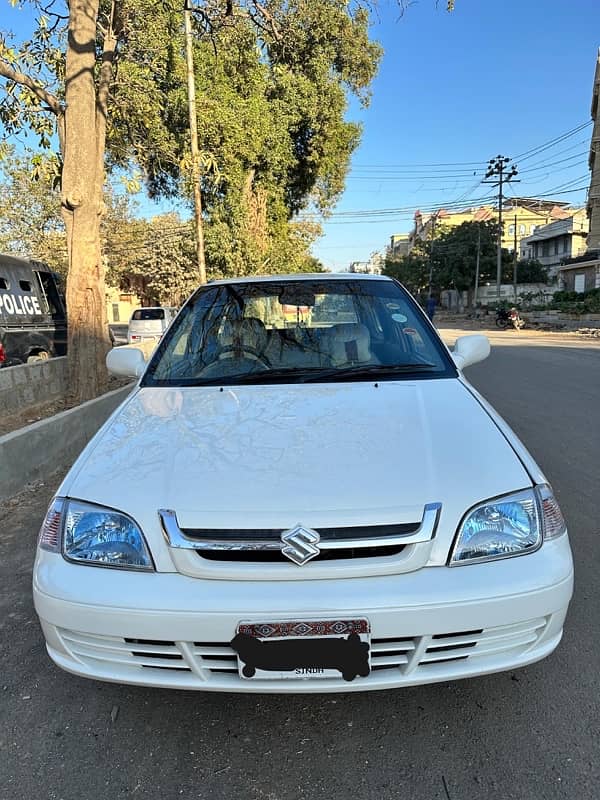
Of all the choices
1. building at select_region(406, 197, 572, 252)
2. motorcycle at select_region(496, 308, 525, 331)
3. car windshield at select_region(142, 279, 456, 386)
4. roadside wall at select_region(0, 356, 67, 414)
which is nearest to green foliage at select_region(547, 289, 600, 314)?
motorcycle at select_region(496, 308, 525, 331)

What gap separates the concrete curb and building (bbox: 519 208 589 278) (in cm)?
5624

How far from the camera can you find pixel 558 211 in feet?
274

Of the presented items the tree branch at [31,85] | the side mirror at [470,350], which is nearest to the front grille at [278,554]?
the side mirror at [470,350]

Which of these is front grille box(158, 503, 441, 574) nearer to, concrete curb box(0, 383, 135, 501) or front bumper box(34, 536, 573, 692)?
front bumper box(34, 536, 573, 692)

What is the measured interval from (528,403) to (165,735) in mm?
6945

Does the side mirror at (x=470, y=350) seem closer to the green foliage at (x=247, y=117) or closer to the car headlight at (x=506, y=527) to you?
the car headlight at (x=506, y=527)

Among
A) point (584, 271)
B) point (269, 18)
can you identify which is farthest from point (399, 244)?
point (269, 18)

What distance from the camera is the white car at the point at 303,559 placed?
69.4 inches

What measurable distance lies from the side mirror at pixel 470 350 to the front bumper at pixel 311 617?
1.67 m

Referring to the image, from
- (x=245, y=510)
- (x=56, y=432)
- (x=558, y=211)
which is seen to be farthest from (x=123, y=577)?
(x=558, y=211)

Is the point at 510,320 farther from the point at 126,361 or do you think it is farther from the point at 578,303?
the point at 126,361

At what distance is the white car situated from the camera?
1.76m

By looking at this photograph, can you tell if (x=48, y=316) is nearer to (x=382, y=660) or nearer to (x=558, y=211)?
(x=382, y=660)

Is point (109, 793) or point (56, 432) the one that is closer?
point (109, 793)
